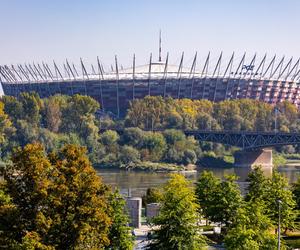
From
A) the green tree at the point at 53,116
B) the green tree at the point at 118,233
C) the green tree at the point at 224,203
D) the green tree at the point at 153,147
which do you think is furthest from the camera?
the green tree at the point at 53,116

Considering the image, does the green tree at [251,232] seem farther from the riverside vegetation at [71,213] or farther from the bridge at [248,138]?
the bridge at [248,138]

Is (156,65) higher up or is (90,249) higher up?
(156,65)

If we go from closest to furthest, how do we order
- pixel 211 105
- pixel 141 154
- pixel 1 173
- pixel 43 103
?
pixel 1 173 → pixel 141 154 → pixel 43 103 → pixel 211 105

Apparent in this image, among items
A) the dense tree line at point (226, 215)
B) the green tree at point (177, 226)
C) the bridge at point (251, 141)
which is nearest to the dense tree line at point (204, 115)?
the bridge at point (251, 141)

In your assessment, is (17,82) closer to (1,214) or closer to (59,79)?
(59,79)

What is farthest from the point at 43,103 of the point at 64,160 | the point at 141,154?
the point at 64,160

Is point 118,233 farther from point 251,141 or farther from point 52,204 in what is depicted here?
point 251,141
